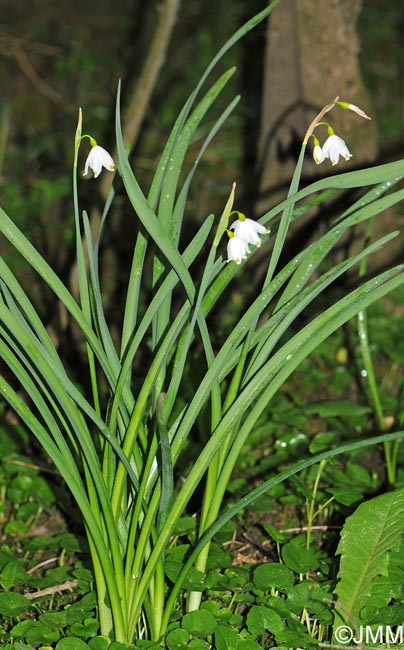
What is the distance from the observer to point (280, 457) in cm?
189

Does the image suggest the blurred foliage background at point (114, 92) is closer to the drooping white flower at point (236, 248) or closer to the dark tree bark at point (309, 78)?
the dark tree bark at point (309, 78)

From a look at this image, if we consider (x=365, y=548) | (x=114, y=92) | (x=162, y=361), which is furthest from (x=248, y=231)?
(x=114, y=92)

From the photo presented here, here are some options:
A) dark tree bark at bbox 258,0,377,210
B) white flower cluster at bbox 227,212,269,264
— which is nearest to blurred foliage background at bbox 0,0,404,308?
dark tree bark at bbox 258,0,377,210

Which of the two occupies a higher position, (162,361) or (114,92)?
(114,92)

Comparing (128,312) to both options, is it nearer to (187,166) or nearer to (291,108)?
(291,108)

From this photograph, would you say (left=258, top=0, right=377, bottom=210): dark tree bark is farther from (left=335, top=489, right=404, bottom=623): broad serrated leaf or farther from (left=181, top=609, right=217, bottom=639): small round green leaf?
(left=181, top=609, right=217, bottom=639): small round green leaf

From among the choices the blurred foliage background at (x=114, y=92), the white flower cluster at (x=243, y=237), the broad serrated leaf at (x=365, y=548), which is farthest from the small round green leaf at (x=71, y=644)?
the blurred foliage background at (x=114, y=92)

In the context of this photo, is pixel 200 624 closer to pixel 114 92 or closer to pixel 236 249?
pixel 236 249

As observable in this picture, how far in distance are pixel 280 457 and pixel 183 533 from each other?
0.38m

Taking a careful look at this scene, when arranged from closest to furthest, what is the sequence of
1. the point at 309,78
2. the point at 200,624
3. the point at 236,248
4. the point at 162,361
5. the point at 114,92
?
the point at 236,248
the point at 162,361
the point at 200,624
the point at 309,78
the point at 114,92

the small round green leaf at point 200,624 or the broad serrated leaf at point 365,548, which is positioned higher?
the broad serrated leaf at point 365,548

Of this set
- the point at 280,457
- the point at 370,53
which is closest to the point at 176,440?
the point at 280,457

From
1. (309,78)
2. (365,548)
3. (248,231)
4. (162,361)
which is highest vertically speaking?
(309,78)

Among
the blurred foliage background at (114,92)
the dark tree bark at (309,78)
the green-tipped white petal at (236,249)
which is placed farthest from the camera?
the blurred foliage background at (114,92)
